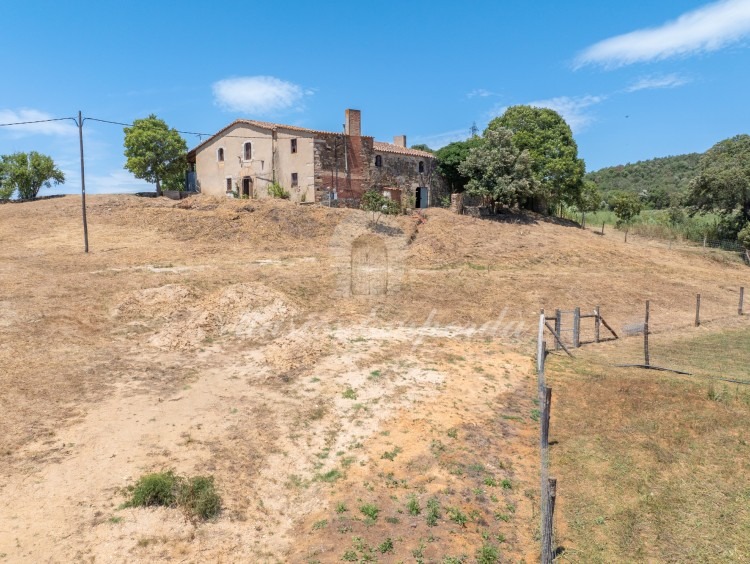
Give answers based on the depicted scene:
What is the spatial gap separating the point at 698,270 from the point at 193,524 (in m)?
39.0

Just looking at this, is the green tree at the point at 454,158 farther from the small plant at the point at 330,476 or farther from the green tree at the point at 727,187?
the small plant at the point at 330,476

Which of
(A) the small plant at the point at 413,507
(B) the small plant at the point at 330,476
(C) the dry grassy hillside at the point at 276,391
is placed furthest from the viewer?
(B) the small plant at the point at 330,476

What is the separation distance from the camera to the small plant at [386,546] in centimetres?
798

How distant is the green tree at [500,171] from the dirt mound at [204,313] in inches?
1087

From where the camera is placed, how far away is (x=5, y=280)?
2155 centimetres

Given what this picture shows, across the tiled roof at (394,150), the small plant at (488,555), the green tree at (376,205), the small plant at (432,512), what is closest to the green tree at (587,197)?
the tiled roof at (394,150)

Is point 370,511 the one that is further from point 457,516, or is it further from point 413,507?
point 457,516

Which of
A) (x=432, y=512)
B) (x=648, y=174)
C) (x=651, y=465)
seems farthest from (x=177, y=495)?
(x=648, y=174)

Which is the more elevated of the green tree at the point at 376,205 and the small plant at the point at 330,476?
the green tree at the point at 376,205

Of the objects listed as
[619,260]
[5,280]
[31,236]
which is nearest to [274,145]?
[31,236]

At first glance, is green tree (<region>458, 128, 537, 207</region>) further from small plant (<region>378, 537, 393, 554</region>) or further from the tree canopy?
the tree canopy

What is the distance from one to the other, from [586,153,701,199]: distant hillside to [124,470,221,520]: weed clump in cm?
10572

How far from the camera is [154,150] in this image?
47.1 metres

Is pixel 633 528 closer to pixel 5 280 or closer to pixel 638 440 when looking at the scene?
pixel 638 440
